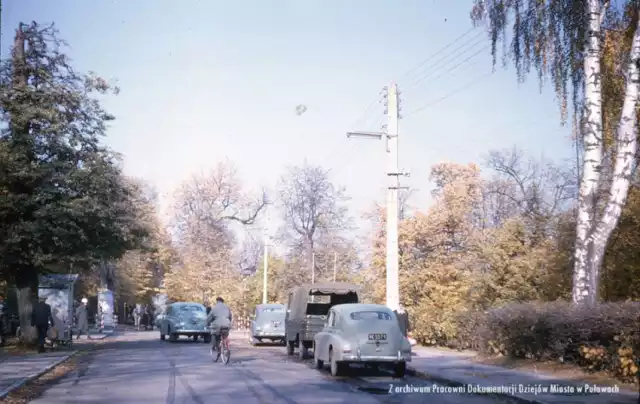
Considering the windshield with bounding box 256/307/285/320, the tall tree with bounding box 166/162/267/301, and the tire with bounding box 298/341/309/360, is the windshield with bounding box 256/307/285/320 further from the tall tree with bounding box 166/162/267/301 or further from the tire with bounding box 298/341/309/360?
the tall tree with bounding box 166/162/267/301

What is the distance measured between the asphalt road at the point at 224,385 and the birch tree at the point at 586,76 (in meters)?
5.73

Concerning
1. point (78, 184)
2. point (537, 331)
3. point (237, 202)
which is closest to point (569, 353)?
point (537, 331)

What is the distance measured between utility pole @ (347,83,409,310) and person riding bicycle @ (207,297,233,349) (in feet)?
20.2

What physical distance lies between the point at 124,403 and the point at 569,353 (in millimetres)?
10400

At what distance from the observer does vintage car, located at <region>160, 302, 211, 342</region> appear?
35425 millimetres

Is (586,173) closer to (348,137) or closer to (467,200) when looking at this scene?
(348,137)

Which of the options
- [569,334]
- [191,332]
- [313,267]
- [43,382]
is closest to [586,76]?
[569,334]

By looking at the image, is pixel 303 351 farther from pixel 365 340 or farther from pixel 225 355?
pixel 365 340

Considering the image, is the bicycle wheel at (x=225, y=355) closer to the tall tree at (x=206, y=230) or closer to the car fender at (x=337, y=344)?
the car fender at (x=337, y=344)

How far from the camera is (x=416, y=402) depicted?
41.7 feet

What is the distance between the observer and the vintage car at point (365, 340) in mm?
16750

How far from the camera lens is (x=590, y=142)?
1781 cm

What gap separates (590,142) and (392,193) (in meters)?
9.14

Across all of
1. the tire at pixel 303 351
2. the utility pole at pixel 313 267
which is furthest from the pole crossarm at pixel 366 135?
the utility pole at pixel 313 267
